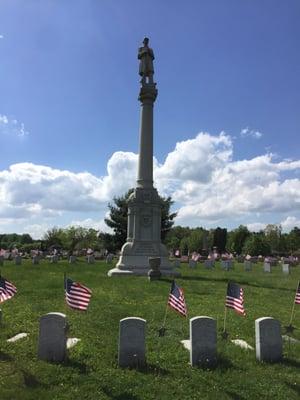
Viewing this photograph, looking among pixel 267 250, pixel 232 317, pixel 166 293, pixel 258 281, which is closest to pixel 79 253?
pixel 267 250

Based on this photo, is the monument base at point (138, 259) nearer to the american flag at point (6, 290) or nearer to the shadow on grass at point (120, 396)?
the american flag at point (6, 290)

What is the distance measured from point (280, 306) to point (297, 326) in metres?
2.90

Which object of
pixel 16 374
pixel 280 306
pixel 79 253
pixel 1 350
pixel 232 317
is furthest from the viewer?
pixel 79 253

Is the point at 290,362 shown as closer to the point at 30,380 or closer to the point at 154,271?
the point at 30,380

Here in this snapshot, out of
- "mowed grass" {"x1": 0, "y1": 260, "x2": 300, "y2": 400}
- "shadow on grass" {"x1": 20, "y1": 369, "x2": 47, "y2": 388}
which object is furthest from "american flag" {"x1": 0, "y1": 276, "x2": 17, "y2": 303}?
"shadow on grass" {"x1": 20, "y1": 369, "x2": 47, "y2": 388}

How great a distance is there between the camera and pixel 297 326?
1095 cm

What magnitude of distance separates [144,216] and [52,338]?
1723 cm

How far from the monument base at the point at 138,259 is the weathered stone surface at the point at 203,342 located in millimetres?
15743

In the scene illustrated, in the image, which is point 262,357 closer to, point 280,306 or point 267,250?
point 280,306

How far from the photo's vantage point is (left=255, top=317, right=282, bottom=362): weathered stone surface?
797 cm

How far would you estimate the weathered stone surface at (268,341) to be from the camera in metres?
7.97

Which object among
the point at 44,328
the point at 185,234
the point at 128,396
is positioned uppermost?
the point at 185,234

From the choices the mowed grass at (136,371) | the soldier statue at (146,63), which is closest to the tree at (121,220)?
the soldier statue at (146,63)

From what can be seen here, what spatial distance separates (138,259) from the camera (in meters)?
24.3
